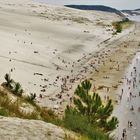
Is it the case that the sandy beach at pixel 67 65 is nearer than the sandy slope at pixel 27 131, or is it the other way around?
the sandy slope at pixel 27 131

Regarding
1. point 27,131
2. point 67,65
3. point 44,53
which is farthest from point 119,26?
point 27,131

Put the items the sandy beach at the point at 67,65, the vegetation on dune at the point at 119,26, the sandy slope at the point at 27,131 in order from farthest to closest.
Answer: the vegetation on dune at the point at 119,26
the sandy beach at the point at 67,65
the sandy slope at the point at 27,131

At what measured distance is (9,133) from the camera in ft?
21.1

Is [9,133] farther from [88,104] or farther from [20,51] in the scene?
[20,51]

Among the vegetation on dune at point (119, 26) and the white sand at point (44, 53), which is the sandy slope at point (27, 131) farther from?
the vegetation on dune at point (119, 26)

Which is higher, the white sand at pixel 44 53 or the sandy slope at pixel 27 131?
the sandy slope at pixel 27 131

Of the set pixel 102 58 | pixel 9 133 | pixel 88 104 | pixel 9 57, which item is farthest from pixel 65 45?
pixel 9 133

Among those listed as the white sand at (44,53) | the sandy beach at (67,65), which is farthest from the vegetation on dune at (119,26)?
the sandy beach at (67,65)

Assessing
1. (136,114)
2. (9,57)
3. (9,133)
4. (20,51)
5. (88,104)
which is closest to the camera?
(9,133)

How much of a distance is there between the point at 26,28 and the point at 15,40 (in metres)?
9.96

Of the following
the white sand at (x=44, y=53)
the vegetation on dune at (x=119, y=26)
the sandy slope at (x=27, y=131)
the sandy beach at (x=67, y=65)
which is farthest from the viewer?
the vegetation on dune at (x=119, y=26)

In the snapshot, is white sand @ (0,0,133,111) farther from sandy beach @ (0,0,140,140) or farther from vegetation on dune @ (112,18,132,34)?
vegetation on dune @ (112,18,132,34)

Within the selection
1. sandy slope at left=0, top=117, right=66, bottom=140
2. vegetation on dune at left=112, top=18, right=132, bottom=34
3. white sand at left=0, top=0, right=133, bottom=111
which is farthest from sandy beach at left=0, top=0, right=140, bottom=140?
vegetation on dune at left=112, top=18, right=132, bottom=34

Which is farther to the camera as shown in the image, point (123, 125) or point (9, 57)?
point (9, 57)
